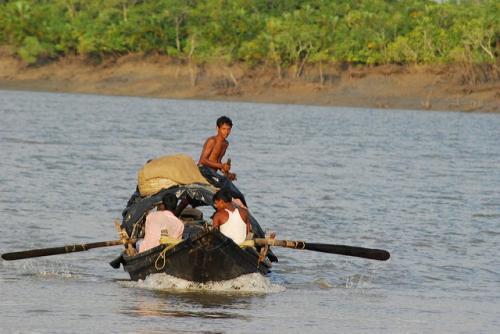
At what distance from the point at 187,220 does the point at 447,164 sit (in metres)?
19.5

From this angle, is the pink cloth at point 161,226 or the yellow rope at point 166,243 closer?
the yellow rope at point 166,243

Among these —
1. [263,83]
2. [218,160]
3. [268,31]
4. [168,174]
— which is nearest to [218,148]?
[218,160]

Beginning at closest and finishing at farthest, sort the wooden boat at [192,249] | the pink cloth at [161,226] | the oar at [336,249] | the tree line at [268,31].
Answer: the wooden boat at [192,249] < the pink cloth at [161,226] < the oar at [336,249] < the tree line at [268,31]

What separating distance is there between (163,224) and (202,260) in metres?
0.70

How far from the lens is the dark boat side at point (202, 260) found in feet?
41.9

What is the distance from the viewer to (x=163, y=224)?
44.1ft

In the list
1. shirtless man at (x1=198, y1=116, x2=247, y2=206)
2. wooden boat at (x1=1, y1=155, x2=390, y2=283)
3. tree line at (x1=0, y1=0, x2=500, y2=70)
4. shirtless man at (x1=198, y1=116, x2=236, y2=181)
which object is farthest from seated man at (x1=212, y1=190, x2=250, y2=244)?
tree line at (x1=0, y1=0, x2=500, y2=70)

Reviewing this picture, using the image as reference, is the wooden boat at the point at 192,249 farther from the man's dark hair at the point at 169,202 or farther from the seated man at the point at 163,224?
the man's dark hair at the point at 169,202

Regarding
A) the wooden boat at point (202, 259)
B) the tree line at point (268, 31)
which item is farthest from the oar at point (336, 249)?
the tree line at point (268, 31)

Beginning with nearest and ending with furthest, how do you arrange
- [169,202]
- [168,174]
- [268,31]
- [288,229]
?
1. [169,202]
2. [168,174]
3. [288,229]
4. [268,31]

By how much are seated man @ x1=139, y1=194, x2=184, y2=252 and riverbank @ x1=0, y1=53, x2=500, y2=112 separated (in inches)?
2228

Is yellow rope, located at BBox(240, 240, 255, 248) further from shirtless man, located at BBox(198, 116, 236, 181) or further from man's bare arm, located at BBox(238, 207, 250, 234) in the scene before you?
shirtless man, located at BBox(198, 116, 236, 181)

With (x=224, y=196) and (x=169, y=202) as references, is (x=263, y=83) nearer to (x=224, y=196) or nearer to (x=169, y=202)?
(x=169, y=202)

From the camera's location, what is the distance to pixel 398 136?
46594 millimetres
